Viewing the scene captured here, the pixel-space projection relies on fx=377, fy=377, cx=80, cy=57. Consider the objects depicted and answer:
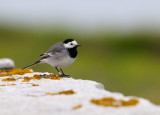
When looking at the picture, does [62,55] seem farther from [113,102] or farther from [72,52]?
[113,102]

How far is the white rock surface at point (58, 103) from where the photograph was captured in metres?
3.84

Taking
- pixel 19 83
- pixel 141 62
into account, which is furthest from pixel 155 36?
pixel 19 83

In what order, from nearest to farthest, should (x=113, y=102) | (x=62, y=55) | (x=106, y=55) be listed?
(x=113, y=102) < (x=62, y=55) < (x=106, y=55)

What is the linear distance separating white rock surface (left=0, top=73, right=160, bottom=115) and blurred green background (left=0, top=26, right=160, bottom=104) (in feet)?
19.9

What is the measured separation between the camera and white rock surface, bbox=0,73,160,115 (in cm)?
384

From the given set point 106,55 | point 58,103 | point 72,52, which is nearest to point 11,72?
point 72,52

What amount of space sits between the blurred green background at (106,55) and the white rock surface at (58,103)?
6063 mm

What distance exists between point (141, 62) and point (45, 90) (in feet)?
35.6

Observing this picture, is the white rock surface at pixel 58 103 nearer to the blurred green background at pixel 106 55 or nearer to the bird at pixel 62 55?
the bird at pixel 62 55

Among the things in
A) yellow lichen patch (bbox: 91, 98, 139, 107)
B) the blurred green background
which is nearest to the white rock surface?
yellow lichen patch (bbox: 91, 98, 139, 107)

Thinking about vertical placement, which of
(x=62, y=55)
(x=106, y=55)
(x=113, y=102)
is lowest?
(x=113, y=102)

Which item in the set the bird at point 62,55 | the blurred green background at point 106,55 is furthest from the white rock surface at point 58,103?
the blurred green background at point 106,55

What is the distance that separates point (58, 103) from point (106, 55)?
1175cm

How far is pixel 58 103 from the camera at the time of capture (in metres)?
4.10
